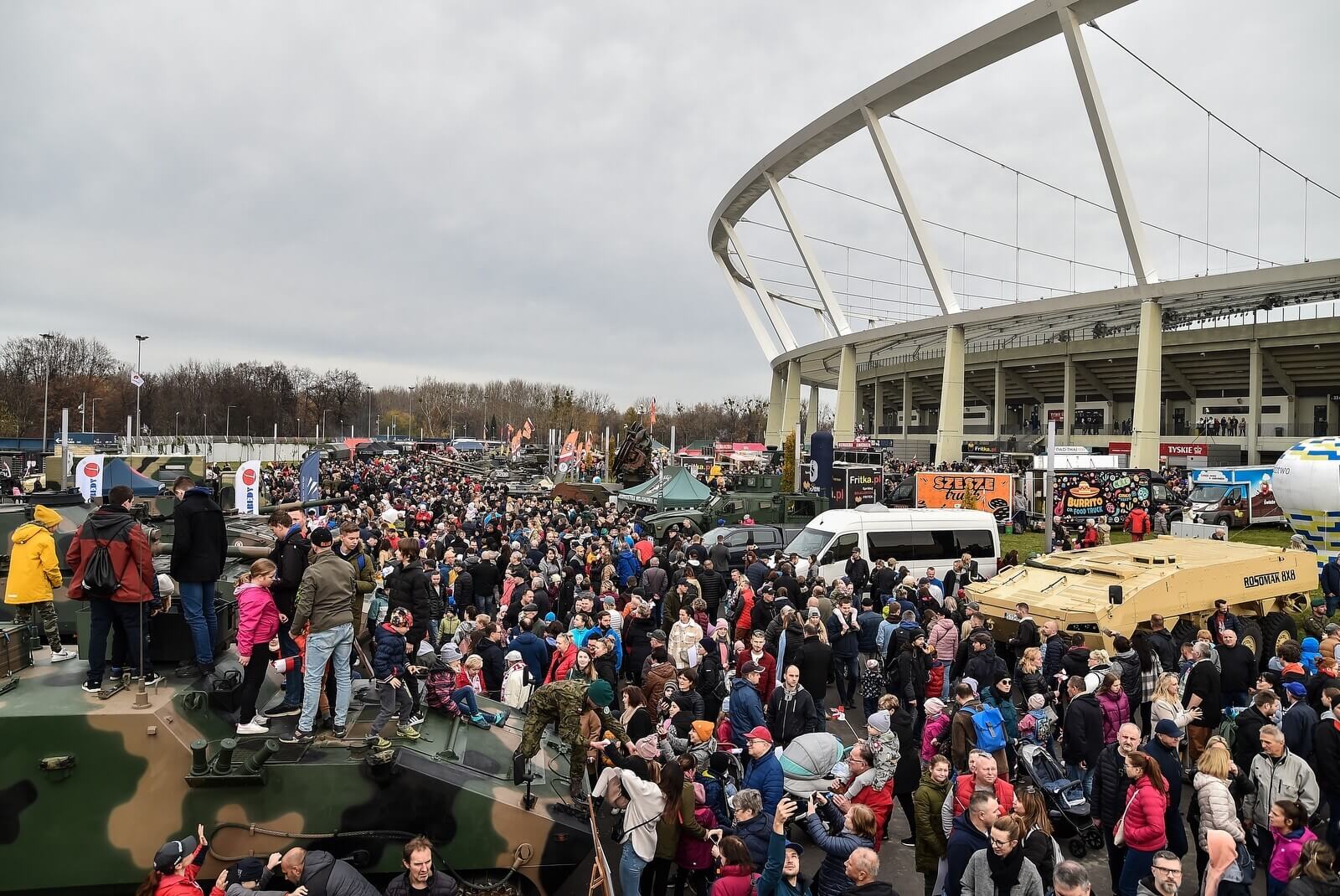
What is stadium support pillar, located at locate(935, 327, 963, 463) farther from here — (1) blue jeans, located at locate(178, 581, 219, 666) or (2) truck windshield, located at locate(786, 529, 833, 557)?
(1) blue jeans, located at locate(178, 581, 219, 666)

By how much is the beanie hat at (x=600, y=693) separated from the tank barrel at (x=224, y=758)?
295cm

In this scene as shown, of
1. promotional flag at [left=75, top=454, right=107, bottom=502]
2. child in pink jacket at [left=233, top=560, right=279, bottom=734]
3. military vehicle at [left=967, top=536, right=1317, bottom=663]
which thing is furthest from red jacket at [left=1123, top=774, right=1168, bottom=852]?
promotional flag at [left=75, top=454, right=107, bottom=502]

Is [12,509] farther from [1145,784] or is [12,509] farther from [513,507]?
[513,507]

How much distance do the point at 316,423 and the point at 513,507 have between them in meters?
91.5

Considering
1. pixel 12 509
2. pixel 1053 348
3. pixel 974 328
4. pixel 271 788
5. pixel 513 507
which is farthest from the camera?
pixel 1053 348

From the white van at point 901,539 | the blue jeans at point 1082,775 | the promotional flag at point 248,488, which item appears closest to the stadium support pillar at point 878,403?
the white van at point 901,539

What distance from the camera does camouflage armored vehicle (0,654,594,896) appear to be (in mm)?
5305

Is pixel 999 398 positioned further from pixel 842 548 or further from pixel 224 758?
pixel 224 758

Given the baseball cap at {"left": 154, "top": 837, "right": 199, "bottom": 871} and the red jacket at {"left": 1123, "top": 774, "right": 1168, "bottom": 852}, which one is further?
the red jacket at {"left": 1123, "top": 774, "right": 1168, "bottom": 852}

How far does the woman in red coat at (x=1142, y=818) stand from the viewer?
5559 mm

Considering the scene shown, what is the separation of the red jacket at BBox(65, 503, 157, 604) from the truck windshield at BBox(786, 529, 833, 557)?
12553 millimetres

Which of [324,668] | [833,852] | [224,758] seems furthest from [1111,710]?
[224,758]

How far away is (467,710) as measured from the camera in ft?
22.6

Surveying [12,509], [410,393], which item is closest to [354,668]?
[12,509]
